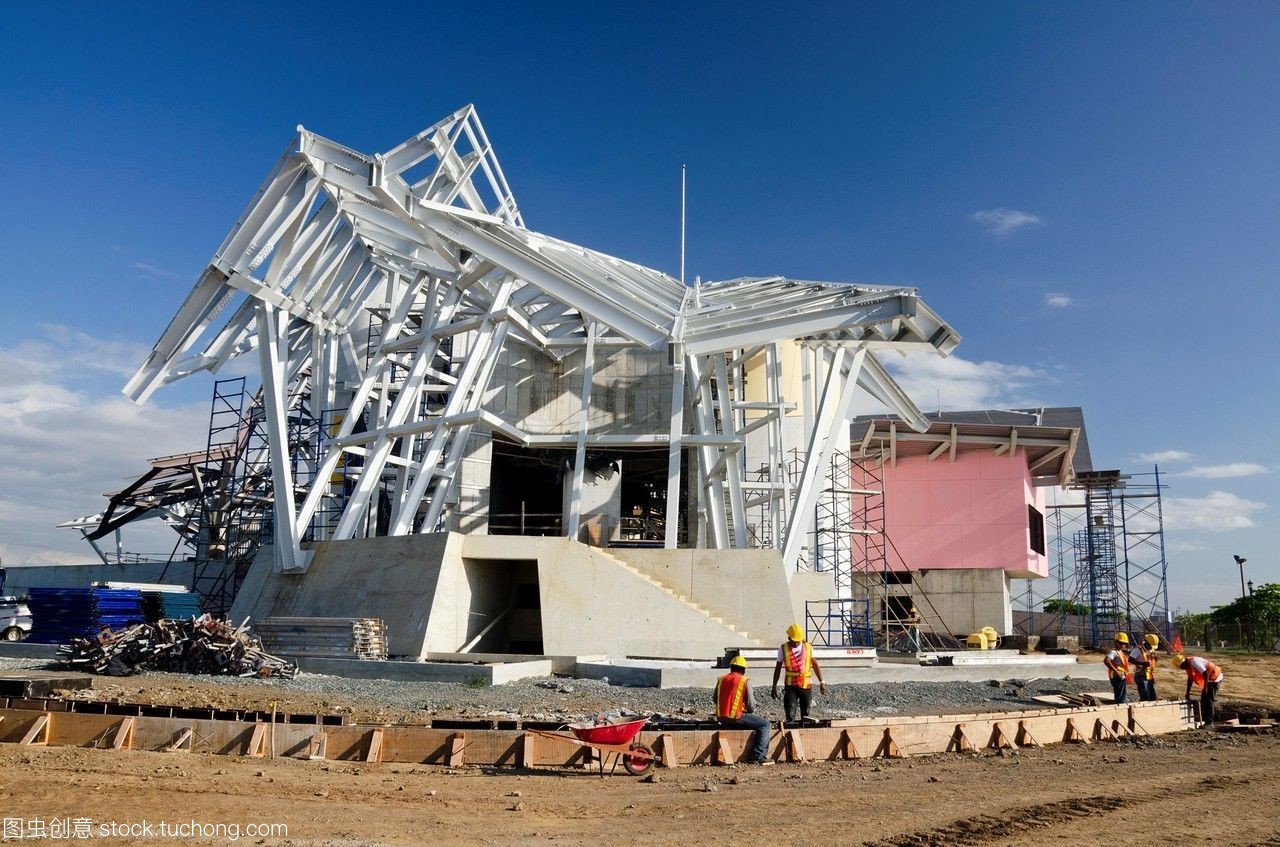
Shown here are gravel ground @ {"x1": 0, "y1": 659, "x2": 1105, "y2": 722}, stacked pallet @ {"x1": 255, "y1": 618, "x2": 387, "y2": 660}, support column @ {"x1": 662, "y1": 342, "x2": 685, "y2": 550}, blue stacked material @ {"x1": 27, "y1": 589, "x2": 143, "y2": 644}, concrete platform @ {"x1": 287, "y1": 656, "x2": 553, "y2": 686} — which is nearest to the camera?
gravel ground @ {"x1": 0, "y1": 659, "x2": 1105, "y2": 722}

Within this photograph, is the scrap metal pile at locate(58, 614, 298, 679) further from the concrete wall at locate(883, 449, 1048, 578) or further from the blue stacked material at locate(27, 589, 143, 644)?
the concrete wall at locate(883, 449, 1048, 578)

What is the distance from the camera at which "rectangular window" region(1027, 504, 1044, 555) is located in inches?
1535

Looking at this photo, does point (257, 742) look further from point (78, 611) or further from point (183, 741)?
point (78, 611)

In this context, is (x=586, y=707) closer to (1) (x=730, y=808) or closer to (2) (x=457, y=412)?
(1) (x=730, y=808)

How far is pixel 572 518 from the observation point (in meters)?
24.1

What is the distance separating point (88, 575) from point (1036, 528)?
3599 centimetres

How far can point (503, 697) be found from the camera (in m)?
16.0

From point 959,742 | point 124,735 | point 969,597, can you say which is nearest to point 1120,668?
point 959,742

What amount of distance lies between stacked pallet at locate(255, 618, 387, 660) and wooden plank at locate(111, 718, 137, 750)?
32.8 feet

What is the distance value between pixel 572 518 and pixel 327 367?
420 inches

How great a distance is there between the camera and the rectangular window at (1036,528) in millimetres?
39000

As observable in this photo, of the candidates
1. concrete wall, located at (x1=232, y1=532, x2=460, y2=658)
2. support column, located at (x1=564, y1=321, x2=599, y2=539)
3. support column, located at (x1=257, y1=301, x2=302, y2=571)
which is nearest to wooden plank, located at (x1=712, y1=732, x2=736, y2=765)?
concrete wall, located at (x1=232, y1=532, x2=460, y2=658)

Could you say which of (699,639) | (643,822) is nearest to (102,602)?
(699,639)

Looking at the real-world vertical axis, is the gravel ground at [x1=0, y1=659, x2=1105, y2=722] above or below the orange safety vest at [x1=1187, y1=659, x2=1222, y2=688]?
below
